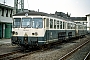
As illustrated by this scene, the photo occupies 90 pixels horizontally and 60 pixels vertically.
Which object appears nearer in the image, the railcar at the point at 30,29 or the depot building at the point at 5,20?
the railcar at the point at 30,29

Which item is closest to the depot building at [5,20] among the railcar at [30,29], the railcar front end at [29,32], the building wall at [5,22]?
the building wall at [5,22]

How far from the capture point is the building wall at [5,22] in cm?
3143

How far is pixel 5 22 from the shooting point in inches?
1267

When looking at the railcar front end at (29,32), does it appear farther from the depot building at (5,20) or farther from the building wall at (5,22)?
the building wall at (5,22)

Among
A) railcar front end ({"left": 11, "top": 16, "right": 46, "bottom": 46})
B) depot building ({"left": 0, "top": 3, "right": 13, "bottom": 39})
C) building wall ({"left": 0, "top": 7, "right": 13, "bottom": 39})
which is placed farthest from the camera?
building wall ({"left": 0, "top": 7, "right": 13, "bottom": 39})

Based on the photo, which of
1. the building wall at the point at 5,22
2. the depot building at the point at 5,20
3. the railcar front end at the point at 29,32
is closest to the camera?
the railcar front end at the point at 29,32

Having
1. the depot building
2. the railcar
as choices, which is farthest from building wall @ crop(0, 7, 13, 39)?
the railcar

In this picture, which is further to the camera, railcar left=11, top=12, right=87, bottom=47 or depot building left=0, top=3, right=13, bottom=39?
depot building left=0, top=3, right=13, bottom=39

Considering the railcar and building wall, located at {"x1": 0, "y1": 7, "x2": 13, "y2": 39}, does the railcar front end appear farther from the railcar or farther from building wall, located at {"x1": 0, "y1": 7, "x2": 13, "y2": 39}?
building wall, located at {"x1": 0, "y1": 7, "x2": 13, "y2": 39}

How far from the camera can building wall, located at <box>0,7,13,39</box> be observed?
103ft

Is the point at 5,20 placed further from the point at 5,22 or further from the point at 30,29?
the point at 30,29

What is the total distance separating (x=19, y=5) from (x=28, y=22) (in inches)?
535

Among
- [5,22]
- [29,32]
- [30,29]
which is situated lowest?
[29,32]

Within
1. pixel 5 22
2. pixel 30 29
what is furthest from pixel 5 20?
pixel 30 29
